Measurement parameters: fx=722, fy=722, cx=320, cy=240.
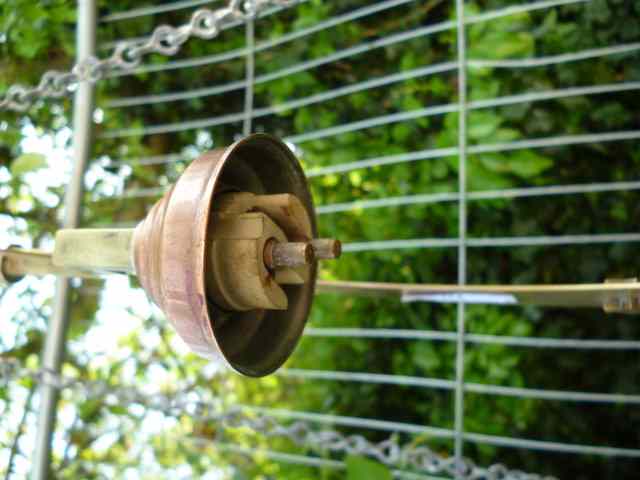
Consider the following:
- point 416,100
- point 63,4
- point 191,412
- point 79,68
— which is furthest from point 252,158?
point 63,4

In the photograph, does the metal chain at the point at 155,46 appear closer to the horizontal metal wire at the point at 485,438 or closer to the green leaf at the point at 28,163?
the green leaf at the point at 28,163

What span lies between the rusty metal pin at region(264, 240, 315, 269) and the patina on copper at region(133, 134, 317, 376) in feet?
0.18

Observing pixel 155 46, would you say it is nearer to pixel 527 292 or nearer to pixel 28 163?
pixel 28 163

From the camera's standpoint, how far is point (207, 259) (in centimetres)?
64

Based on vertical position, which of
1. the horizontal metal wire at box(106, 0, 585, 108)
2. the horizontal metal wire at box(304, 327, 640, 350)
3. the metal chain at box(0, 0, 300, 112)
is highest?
the horizontal metal wire at box(106, 0, 585, 108)

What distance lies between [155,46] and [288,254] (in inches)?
22.7

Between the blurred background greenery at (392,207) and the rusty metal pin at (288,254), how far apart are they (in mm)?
1020

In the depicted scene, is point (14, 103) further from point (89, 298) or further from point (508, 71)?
point (508, 71)

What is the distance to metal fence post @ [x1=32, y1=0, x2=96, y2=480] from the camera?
4.39 feet

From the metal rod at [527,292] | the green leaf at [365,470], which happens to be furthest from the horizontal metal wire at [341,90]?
the green leaf at [365,470]

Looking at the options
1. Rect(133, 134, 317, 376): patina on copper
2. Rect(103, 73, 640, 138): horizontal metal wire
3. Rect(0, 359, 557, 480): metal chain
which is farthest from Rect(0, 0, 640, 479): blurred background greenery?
Rect(133, 134, 317, 376): patina on copper

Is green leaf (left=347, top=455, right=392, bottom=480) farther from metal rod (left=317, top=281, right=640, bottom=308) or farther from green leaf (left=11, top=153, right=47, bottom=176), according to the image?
green leaf (left=11, top=153, right=47, bottom=176)

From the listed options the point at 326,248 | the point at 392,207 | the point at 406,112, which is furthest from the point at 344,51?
the point at 326,248

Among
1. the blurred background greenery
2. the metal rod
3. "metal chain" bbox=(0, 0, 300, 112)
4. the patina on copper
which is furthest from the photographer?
the blurred background greenery
